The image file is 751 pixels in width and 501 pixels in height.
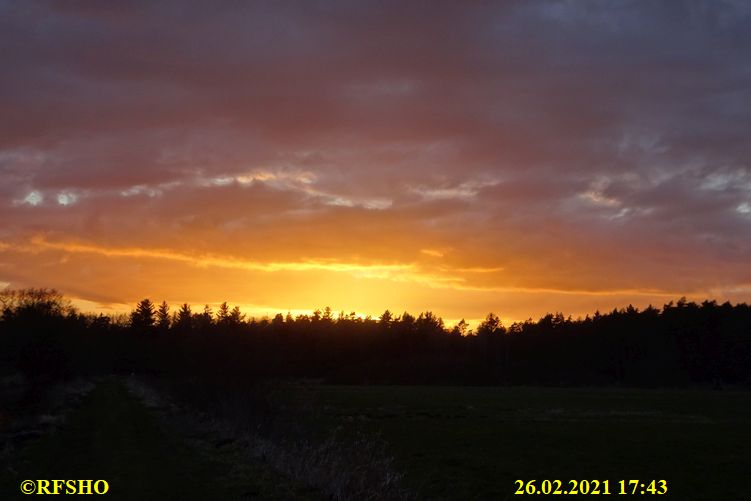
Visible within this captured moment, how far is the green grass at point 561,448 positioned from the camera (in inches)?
973

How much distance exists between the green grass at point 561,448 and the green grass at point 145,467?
7049 mm

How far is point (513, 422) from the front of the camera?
51906 millimetres

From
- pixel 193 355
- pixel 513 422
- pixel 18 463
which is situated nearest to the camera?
pixel 18 463

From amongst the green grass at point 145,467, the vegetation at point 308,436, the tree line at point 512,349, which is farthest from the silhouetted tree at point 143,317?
the green grass at point 145,467

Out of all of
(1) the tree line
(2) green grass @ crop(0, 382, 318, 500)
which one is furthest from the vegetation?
(1) the tree line

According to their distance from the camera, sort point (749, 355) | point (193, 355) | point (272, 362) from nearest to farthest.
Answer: point (272, 362)
point (193, 355)
point (749, 355)

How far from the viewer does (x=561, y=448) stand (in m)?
35.1

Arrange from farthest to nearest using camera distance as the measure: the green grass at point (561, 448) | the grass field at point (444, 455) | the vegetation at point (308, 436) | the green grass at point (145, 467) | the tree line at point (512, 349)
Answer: the tree line at point (512, 349) → the green grass at point (561, 448) → the vegetation at point (308, 436) → the grass field at point (444, 455) → the green grass at point (145, 467)

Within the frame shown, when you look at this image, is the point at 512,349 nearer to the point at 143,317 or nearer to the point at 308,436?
the point at 143,317

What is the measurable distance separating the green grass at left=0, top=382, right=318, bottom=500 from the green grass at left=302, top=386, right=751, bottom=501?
705cm

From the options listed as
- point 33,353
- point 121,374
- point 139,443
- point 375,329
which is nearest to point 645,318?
point 375,329

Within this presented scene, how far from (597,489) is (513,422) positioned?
28.7 meters

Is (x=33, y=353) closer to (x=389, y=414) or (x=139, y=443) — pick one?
(x=389, y=414)

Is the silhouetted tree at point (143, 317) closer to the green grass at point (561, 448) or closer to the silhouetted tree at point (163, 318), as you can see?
the silhouetted tree at point (163, 318)
